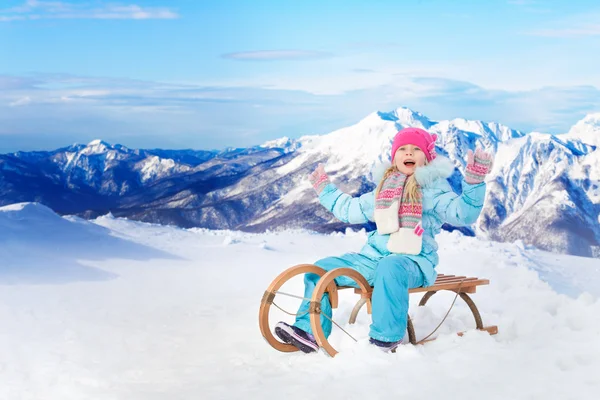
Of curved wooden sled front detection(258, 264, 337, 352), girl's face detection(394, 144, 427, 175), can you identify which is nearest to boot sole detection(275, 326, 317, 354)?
curved wooden sled front detection(258, 264, 337, 352)

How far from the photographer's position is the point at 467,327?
19.1ft

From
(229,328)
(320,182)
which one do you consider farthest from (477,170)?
(229,328)

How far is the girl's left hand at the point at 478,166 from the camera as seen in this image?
507cm

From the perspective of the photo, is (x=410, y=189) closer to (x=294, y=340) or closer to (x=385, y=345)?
(x=385, y=345)

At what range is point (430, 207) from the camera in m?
Answer: 5.41

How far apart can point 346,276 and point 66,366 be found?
2335 mm

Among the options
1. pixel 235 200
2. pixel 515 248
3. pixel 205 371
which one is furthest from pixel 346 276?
pixel 235 200

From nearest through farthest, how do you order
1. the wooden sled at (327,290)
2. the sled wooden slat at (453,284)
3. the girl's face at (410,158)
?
the wooden sled at (327,290) < the sled wooden slat at (453,284) < the girl's face at (410,158)

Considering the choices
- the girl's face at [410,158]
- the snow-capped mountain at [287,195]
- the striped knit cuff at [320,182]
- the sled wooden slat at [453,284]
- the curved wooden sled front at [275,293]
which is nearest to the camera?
the curved wooden sled front at [275,293]

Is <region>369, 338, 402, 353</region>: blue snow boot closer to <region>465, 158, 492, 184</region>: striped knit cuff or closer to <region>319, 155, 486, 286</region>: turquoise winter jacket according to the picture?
<region>319, 155, 486, 286</region>: turquoise winter jacket

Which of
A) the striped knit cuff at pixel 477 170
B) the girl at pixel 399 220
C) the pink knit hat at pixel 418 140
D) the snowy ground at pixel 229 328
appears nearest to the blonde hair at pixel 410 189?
the girl at pixel 399 220

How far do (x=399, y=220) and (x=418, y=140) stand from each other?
2.35ft

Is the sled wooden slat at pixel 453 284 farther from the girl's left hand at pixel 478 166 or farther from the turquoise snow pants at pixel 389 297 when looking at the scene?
the girl's left hand at pixel 478 166

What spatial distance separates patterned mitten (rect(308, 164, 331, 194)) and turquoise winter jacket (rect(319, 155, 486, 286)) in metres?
0.04
